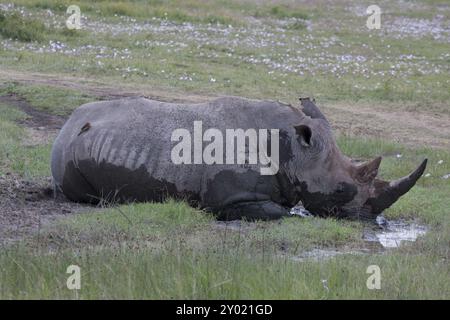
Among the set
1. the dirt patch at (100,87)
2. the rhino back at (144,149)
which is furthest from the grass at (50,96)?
A: the rhino back at (144,149)

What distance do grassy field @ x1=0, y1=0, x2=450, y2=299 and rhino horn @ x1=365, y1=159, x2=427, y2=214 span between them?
392 millimetres

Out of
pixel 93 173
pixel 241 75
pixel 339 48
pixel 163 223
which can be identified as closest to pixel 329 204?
pixel 163 223

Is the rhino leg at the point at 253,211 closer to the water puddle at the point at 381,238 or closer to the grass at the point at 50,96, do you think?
the water puddle at the point at 381,238

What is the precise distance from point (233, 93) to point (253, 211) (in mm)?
8067

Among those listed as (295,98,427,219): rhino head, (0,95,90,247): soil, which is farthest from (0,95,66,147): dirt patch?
Answer: (295,98,427,219): rhino head

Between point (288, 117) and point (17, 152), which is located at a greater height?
point (288, 117)

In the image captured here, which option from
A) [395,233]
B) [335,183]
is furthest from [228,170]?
[395,233]

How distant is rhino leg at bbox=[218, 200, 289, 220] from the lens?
9.39 metres

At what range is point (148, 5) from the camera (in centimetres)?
2892

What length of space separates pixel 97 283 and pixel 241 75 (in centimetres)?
1310

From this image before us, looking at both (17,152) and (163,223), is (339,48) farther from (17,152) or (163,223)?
(163,223)

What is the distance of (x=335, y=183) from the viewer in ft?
31.1

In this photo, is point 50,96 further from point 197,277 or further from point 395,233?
point 197,277

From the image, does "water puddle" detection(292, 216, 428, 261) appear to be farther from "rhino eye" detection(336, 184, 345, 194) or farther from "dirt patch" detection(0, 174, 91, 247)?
"dirt patch" detection(0, 174, 91, 247)
